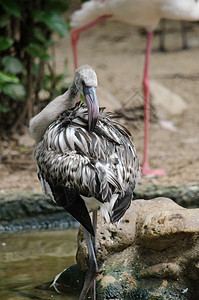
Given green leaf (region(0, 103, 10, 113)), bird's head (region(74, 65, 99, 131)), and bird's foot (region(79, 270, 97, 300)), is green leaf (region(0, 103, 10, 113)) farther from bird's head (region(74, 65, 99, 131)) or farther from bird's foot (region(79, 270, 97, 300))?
bird's foot (region(79, 270, 97, 300))

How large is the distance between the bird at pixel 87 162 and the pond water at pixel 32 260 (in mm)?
447

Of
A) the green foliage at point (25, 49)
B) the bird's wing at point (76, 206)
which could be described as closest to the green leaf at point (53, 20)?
the green foliage at point (25, 49)

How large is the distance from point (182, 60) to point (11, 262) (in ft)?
20.7

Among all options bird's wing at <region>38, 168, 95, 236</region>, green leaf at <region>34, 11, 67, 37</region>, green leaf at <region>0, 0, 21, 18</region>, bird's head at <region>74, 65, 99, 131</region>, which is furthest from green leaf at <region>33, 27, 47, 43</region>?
bird's wing at <region>38, 168, 95, 236</region>

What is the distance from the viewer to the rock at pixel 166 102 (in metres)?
7.29

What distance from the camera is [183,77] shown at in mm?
8430

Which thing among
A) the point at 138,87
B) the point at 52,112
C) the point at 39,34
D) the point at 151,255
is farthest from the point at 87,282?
the point at 138,87

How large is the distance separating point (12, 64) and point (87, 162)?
2.87 metres

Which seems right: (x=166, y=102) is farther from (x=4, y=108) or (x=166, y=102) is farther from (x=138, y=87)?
(x=4, y=108)

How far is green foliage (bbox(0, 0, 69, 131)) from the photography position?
211 inches

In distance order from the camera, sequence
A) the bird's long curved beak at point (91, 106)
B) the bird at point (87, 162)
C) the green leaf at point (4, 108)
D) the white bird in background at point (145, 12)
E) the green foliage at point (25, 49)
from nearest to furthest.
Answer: the bird at point (87, 162), the bird's long curved beak at point (91, 106), the green foliage at point (25, 49), the white bird in background at point (145, 12), the green leaf at point (4, 108)

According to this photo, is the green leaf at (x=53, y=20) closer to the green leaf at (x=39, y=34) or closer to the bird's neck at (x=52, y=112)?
the green leaf at (x=39, y=34)

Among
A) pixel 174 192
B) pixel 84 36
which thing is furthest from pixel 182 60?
pixel 174 192

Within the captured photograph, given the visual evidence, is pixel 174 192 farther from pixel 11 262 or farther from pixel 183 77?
pixel 183 77
